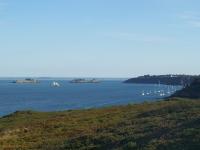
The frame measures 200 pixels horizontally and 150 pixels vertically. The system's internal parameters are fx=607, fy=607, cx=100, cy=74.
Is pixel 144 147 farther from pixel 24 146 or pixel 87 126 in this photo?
pixel 87 126

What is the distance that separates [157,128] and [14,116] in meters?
27.3

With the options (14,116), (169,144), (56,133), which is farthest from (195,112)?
(14,116)

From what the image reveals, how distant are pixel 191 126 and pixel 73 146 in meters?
5.20

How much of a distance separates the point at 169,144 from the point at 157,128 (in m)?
4.58

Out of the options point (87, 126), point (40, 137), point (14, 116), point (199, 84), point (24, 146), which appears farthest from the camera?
point (199, 84)

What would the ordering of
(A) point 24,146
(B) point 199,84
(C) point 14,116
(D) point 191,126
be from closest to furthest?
(D) point 191,126 < (A) point 24,146 < (C) point 14,116 < (B) point 199,84

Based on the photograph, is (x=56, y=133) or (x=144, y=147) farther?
(x=56, y=133)

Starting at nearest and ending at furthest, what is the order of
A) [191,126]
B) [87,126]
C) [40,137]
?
[191,126], [40,137], [87,126]

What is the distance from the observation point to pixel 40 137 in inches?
1261

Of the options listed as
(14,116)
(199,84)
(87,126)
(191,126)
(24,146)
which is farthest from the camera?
(199,84)

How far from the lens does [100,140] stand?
1047 inches

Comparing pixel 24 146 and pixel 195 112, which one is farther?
pixel 195 112

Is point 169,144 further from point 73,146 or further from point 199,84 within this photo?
point 199,84

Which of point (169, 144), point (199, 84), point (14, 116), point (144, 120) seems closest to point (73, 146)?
point (169, 144)
